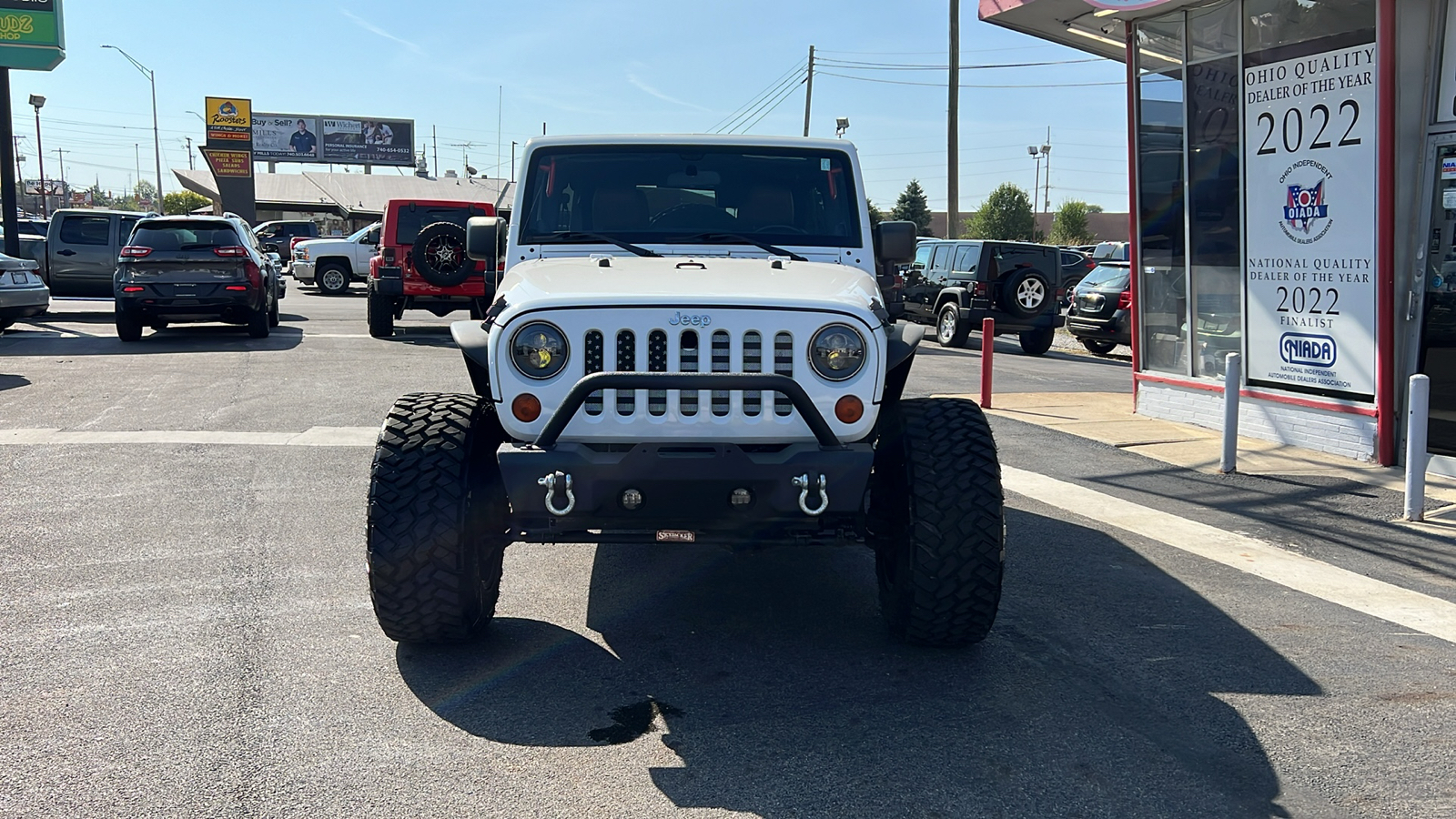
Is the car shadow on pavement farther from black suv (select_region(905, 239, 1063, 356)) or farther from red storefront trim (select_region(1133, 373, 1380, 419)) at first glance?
black suv (select_region(905, 239, 1063, 356))

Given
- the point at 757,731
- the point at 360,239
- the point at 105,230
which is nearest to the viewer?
the point at 757,731

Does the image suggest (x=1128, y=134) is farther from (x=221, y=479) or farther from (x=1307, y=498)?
(x=221, y=479)

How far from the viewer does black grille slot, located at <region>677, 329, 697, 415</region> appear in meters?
4.20

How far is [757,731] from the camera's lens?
3.84m

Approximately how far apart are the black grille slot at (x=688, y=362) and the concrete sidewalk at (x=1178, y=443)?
514 cm

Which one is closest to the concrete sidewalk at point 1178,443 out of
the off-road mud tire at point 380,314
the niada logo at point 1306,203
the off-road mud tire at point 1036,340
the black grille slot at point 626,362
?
the niada logo at point 1306,203

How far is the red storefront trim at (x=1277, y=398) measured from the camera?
9.12 metres

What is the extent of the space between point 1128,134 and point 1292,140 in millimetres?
2116

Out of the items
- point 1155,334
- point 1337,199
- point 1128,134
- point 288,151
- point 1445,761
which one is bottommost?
point 1445,761

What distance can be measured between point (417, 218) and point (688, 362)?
49.0 ft

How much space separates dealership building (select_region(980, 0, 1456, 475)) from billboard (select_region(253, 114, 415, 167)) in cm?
7625

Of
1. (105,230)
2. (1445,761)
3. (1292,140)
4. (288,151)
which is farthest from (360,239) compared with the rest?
(288,151)

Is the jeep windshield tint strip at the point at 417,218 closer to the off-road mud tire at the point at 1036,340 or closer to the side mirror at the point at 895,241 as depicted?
the off-road mud tire at the point at 1036,340

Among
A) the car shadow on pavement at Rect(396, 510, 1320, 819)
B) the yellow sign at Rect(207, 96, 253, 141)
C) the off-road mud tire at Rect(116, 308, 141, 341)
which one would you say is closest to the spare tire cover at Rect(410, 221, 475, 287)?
the off-road mud tire at Rect(116, 308, 141, 341)
